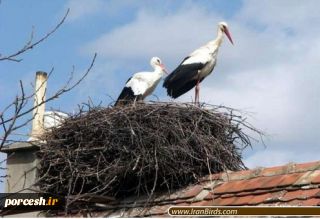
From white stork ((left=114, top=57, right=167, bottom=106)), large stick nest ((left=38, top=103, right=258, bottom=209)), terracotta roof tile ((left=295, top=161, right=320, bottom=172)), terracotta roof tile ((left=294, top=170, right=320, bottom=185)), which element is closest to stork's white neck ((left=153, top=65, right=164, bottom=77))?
white stork ((left=114, top=57, right=167, bottom=106))

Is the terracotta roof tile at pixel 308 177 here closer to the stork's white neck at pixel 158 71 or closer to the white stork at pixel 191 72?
the white stork at pixel 191 72

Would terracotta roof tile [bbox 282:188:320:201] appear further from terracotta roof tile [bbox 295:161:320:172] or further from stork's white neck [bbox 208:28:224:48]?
stork's white neck [bbox 208:28:224:48]

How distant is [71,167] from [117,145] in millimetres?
475

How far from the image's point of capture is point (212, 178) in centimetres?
594

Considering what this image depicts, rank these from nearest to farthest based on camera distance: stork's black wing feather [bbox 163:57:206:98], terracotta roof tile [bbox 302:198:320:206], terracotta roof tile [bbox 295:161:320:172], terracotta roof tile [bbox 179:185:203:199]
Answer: terracotta roof tile [bbox 302:198:320:206]
terracotta roof tile [bbox 295:161:320:172]
terracotta roof tile [bbox 179:185:203:199]
stork's black wing feather [bbox 163:57:206:98]

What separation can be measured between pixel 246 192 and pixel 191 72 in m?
5.11

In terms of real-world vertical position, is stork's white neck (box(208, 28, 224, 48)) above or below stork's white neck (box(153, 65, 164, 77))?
above

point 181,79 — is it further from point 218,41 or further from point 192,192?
point 192,192

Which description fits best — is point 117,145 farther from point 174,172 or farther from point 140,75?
point 140,75

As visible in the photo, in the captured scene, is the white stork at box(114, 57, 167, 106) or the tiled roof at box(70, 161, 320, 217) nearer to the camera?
the tiled roof at box(70, 161, 320, 217)

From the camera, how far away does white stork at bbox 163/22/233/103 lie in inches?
393

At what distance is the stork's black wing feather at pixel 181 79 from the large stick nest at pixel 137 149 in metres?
2.65

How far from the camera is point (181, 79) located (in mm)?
10031

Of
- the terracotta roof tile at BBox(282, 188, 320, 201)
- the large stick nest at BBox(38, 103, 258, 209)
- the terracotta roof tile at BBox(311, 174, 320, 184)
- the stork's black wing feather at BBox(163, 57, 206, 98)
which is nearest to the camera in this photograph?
the terracotta roof tile at BBox(282, 188, 320, 201)
